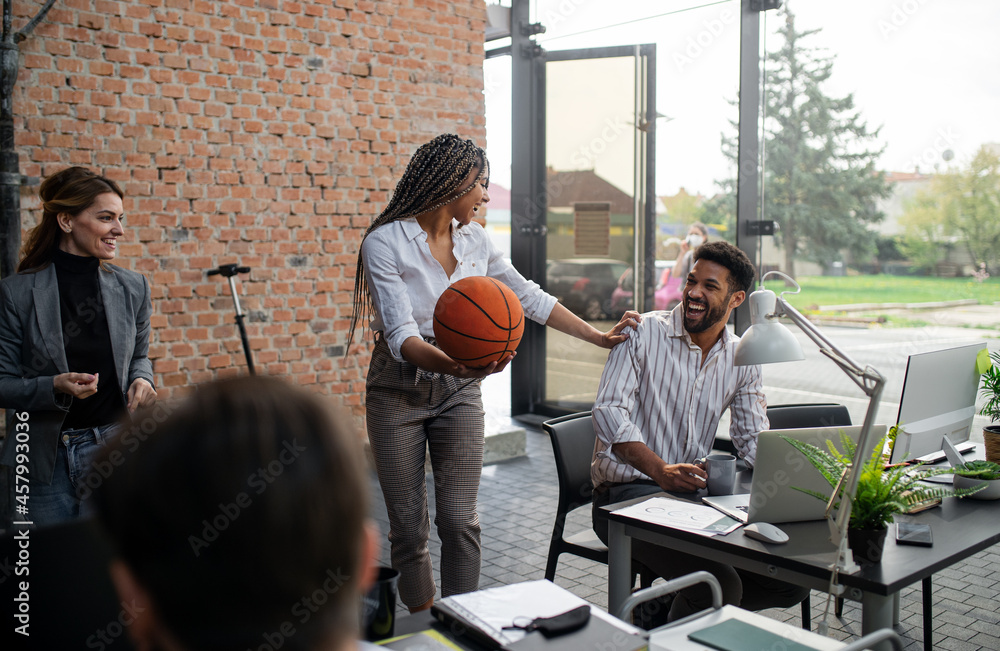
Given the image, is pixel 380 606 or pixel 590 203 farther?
pixel 590 203

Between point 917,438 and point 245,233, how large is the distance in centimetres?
414

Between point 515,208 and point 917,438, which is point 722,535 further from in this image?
point 515,208

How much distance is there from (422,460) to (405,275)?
682 millimetres

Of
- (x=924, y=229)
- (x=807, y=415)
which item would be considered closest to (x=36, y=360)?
(x=807, y=415)

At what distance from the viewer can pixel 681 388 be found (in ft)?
10.2

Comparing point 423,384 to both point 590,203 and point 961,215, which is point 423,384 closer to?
point 961,215

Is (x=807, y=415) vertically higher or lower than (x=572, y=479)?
higher

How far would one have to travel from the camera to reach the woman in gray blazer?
2646 mm

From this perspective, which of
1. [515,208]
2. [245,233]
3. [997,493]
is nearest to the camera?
[997,493]

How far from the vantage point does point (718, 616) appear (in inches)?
68.8

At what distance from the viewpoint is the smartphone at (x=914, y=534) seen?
2141 millimetres

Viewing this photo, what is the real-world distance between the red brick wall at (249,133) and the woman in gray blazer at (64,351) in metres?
1.44

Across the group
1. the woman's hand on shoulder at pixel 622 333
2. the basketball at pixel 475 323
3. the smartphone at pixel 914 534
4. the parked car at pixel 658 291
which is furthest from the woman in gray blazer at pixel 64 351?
the parked car at pixel 658 291

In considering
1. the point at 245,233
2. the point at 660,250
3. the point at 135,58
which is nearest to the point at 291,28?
the point at 135,58
